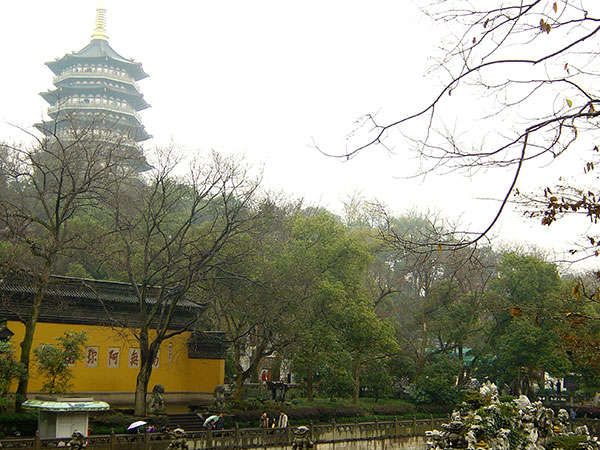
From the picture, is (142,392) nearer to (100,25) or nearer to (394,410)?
(394,410)

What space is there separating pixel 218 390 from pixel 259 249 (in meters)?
5.69

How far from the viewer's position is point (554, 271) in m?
31.2

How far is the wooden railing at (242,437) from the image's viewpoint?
50.7ft

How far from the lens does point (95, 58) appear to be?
196 feet

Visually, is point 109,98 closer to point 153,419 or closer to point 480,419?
point 153,419

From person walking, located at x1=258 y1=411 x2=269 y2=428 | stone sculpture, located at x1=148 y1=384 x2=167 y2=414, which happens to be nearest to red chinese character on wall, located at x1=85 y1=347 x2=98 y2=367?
stone sculpture, located at x1=148 y1=384 x2=167 y2=414

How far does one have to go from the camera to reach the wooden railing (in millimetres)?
15445

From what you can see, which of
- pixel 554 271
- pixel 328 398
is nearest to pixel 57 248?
pixel 328 398

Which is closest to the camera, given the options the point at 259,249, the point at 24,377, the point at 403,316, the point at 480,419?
the point at 480,419

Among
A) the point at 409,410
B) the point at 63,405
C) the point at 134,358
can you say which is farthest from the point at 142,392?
the point at 409,410

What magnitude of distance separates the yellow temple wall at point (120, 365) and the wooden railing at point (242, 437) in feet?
18.1

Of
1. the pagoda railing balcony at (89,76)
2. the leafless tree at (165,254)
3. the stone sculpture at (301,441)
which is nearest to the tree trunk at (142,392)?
the leafless tree at (165,254)

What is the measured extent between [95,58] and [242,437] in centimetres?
4931

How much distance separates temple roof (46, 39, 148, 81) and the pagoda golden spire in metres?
0.72
